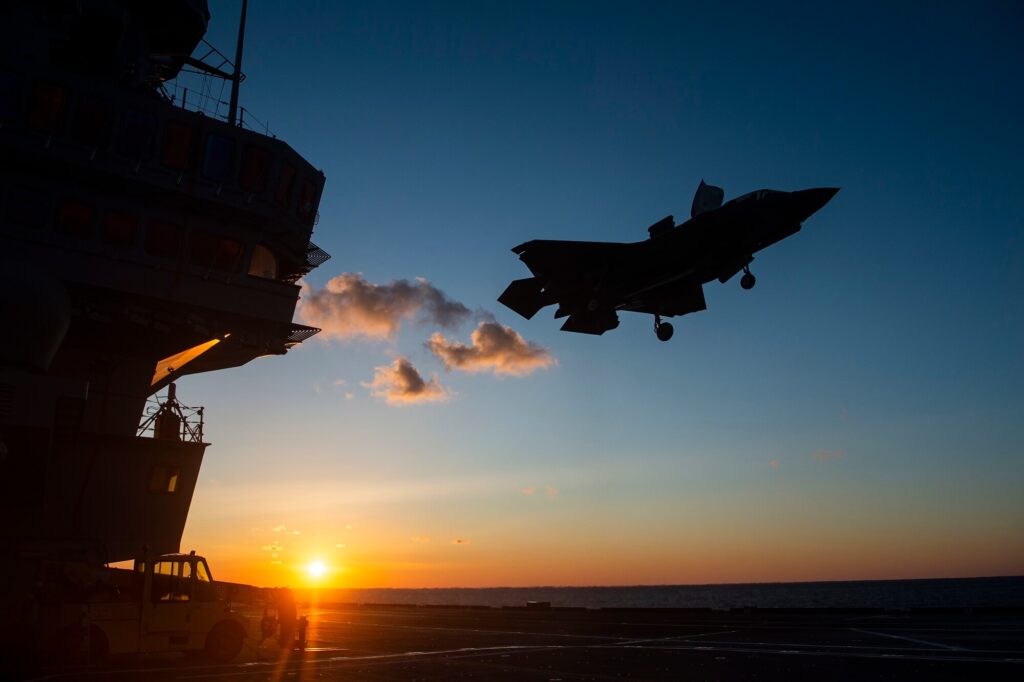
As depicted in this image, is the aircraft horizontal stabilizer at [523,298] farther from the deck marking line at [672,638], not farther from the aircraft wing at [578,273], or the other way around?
the deck marking line at [672,638]

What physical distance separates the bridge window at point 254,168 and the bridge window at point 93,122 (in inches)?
239

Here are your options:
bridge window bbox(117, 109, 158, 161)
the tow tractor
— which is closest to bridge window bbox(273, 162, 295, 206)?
bridge window bbox(117, 109, 158, 161)

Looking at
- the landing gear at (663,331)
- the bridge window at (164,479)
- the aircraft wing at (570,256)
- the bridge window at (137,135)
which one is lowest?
the bridge window at (164,479)

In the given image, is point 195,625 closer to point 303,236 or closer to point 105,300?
point 105,300

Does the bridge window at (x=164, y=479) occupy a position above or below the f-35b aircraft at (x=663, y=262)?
below

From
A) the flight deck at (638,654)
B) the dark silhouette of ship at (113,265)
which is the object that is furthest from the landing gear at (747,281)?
the dark silhouette of ship at (113,265)

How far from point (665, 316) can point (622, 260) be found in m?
2.96

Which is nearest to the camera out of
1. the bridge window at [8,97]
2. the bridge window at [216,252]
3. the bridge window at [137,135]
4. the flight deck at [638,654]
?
the flight deck at [638,654]

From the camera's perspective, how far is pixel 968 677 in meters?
21.3

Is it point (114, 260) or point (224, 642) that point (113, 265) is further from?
point (224, 642)

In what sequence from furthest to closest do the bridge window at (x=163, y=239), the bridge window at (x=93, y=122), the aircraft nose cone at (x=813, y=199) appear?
1. the bridge window at (x=163, y=239)
2. the bridge window at (x=93, y=122)
3. the aircraft nose cone at (x=813, y=199)

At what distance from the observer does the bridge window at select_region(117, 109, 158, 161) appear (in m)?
36.2

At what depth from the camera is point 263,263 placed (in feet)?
142

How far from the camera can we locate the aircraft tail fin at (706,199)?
90.1ft
